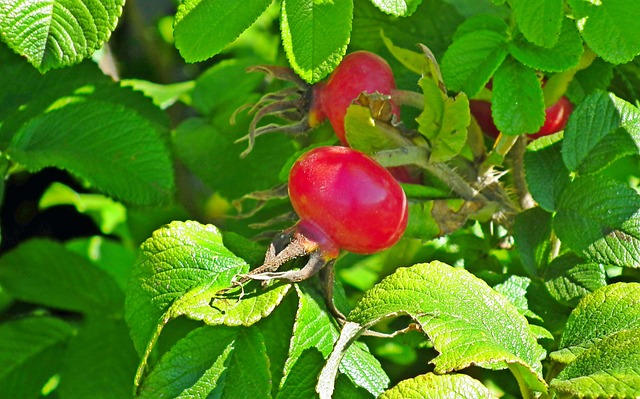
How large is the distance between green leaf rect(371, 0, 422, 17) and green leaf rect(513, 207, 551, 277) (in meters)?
0.40

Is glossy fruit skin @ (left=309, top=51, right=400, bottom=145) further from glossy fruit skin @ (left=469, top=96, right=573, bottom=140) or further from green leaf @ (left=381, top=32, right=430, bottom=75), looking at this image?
glossy fruit skin @ (left=469, top=96, right=573, bottom=140)

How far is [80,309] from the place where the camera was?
162 centimetres

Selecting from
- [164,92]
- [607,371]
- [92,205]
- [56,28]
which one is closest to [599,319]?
[607,371]

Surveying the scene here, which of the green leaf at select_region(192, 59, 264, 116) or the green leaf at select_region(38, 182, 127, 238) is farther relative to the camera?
the green leaf at select_region(38, 182, 127, 238)

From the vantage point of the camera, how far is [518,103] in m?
1.15

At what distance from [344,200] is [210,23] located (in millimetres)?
288

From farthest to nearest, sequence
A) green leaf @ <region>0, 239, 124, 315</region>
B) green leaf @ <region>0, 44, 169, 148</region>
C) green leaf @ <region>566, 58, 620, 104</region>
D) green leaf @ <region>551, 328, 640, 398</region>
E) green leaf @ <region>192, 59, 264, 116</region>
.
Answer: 1. green leaf @ <region>192, 59, 264, 116</region>
2. green leaf @ <region>0, 239, 124, 315</region>
3. green leaf @ <region>0, 44, 169, 148</region>
4. green leaf @ <region>566, 58, 620, 104</region>
5. green leaf @ <region>551, 328, 640, 398</region>

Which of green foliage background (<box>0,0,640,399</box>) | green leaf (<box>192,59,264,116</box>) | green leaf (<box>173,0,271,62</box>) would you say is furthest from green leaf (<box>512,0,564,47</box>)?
green leaf (<box>192,59,264,116</box>)

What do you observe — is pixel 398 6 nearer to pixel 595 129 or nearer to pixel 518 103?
pixel 518 103

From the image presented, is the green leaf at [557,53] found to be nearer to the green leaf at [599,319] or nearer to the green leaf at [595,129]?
the green leaf at [595,129]

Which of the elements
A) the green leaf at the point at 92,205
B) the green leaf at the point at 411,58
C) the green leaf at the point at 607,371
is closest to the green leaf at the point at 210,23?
the green leaf at the point at 411,58

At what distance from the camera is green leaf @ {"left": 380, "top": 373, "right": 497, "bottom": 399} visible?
91cm

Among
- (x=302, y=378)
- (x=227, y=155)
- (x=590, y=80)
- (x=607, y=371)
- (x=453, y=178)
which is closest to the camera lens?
(x=607, y=371)

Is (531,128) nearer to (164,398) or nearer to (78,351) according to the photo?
(164,398)
